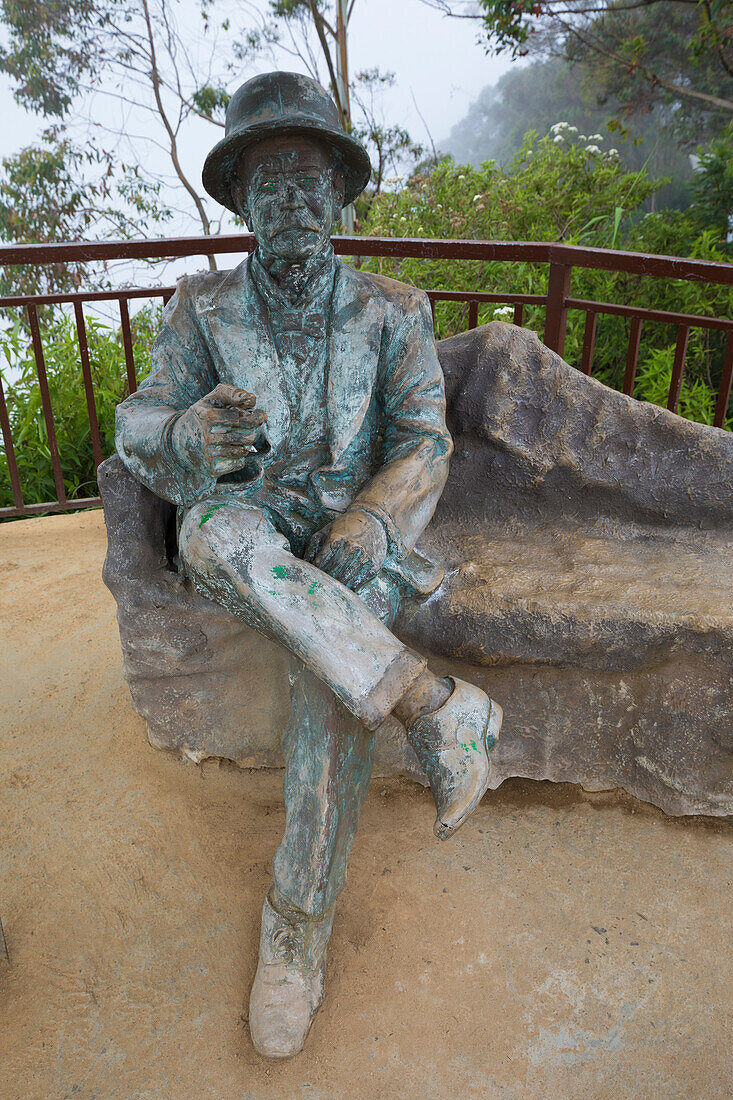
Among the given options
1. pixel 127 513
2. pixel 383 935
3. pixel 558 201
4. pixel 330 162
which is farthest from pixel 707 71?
pixel 383 935

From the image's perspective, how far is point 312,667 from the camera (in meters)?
1.57

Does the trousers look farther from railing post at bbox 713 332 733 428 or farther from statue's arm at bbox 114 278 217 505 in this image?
railing post at bbox 713 332 733 428

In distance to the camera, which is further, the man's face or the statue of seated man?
the man's face

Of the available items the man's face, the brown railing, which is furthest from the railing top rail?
the man's face

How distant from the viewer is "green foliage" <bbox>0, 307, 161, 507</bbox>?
A: 4473mm

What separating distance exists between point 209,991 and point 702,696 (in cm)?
121

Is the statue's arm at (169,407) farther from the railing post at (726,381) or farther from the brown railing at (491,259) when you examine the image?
the railing post at (726,381)

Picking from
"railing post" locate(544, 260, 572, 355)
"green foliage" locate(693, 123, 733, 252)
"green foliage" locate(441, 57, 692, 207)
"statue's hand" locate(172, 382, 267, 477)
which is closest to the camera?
"statue's hand" locate(172, 382, 267, 477)

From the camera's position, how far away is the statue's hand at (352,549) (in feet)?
5.56

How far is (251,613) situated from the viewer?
165 centimetres

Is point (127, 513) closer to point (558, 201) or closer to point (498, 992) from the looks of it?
point (498, 992)

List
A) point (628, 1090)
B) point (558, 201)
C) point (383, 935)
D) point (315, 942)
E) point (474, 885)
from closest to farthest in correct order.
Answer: point (628, 1090)
point (315, 942)
point (383, 935)
point (474, 885)
point (558, 201)

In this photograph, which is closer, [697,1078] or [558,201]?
[697,1078]

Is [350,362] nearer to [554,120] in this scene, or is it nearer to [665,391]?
[665,391]
